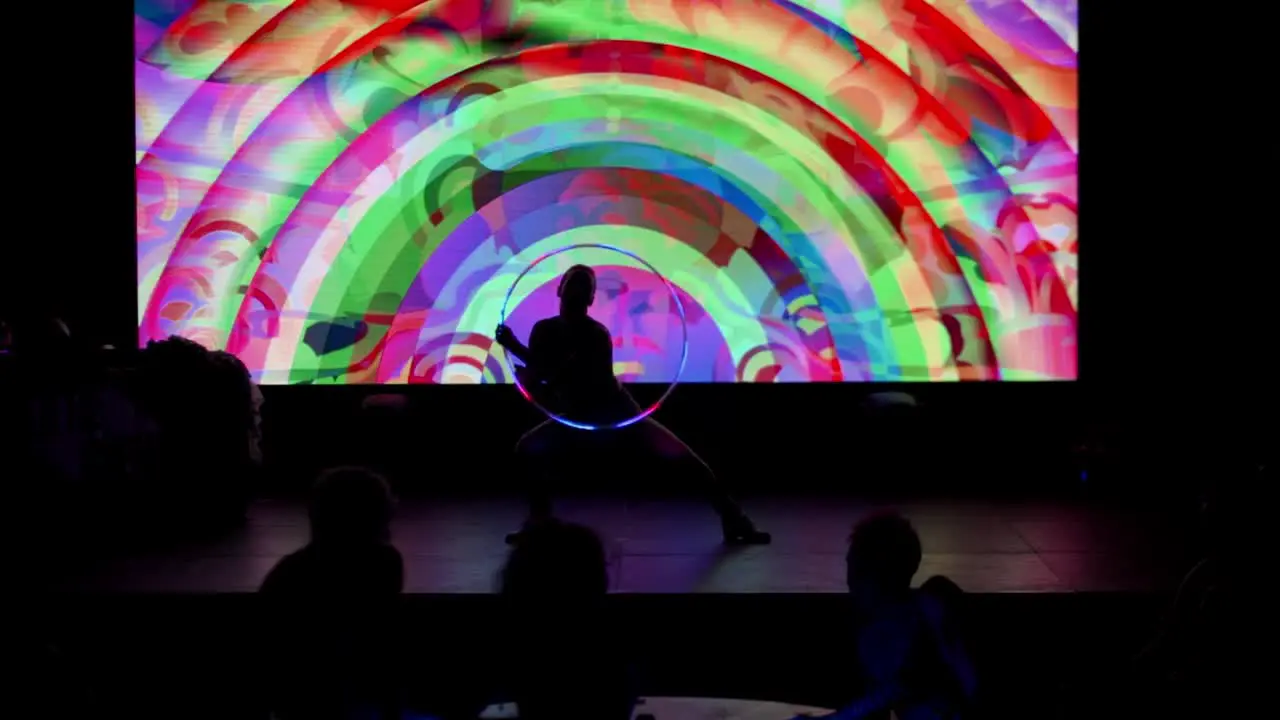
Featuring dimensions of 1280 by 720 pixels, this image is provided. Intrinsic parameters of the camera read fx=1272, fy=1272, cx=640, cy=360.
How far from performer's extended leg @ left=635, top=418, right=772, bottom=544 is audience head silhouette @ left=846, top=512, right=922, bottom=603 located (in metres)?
2.46

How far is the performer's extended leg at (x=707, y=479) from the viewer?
16.8ft

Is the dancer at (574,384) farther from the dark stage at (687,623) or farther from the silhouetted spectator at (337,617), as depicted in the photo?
the silhouetted spectator at (337,617)

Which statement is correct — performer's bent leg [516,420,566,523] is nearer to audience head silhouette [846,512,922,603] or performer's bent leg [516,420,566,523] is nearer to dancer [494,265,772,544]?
dancer [494,265,772,544]

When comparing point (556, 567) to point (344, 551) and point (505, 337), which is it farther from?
point (505, 337)

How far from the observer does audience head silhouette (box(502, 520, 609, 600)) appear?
2209 mm

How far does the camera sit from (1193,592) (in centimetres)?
278

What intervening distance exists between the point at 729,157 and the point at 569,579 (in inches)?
177

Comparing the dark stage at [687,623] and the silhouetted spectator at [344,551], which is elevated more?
the silhouetted spectator at [344,551]

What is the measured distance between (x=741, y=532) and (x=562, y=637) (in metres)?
3.07

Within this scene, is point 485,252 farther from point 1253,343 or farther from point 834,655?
point 1253,343

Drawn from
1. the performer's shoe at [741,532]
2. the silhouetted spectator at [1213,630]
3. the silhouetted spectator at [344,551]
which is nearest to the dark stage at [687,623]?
the performer's shoe at [741,532]

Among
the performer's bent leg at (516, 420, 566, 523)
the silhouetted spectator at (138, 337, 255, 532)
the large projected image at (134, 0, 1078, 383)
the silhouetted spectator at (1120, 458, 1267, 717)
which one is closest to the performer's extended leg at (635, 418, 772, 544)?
the performer's bent leg at (516, 420, 566, 523)

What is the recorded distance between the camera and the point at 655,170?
6.46 meters

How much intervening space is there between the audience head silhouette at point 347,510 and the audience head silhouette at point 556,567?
54 cm
